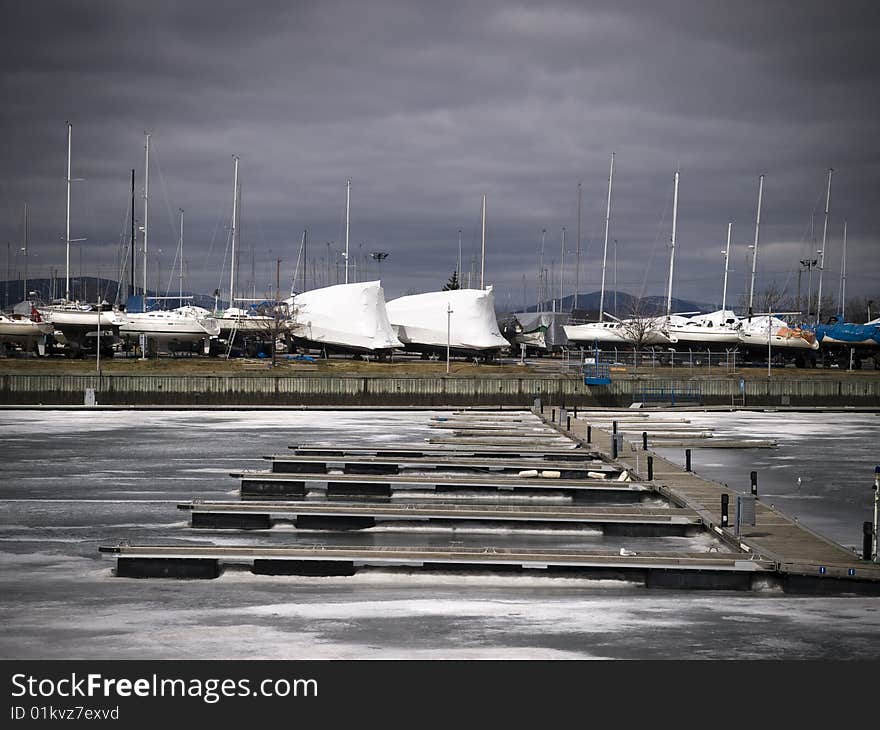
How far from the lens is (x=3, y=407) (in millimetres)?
56500

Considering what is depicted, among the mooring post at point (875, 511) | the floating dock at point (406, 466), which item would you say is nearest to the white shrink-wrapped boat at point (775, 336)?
the floating dock at point (406, 466)

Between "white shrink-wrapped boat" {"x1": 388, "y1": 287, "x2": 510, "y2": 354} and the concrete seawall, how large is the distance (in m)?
14.3

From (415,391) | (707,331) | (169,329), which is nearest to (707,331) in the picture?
(707,331)

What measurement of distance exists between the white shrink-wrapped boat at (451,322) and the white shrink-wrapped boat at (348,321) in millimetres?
Result: 3727

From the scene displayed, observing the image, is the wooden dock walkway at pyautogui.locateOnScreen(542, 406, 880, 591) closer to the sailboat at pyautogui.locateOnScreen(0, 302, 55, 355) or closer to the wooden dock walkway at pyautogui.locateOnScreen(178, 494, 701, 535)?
the wooden dock walkway at pyautogui.locateOnScreen(178, 494, 701, 535)

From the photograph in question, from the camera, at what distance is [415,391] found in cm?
6406

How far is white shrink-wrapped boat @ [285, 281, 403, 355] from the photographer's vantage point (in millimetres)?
78188

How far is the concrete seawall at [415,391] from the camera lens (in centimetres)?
6166

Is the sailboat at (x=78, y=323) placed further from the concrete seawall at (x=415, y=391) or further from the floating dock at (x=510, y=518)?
the floating dock at (x=510, y=518)

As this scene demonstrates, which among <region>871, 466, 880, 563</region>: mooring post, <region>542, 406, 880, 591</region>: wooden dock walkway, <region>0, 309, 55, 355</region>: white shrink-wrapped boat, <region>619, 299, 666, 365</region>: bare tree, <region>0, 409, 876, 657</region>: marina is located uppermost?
<region>619, 299, 666, 365</region>: bare tree

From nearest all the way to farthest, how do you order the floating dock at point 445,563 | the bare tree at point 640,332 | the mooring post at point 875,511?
the floating dock at point 445,563, the mooring post at point 875,511, the bare tree at point 640,332

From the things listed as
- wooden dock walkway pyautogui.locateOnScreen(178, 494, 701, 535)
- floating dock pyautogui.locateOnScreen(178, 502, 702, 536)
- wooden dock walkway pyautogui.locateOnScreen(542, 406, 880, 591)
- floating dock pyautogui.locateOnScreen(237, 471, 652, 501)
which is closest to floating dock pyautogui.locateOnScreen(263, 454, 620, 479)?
wooden dock walkway pyautogui.locateOnScreen(542, 406, 880, 591)

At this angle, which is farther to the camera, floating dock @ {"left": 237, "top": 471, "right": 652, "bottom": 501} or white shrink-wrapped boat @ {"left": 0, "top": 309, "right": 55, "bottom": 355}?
white shrink-wrapped boat @ {"left": 0, "top": 309, "right": 55, "bottom": 355}
